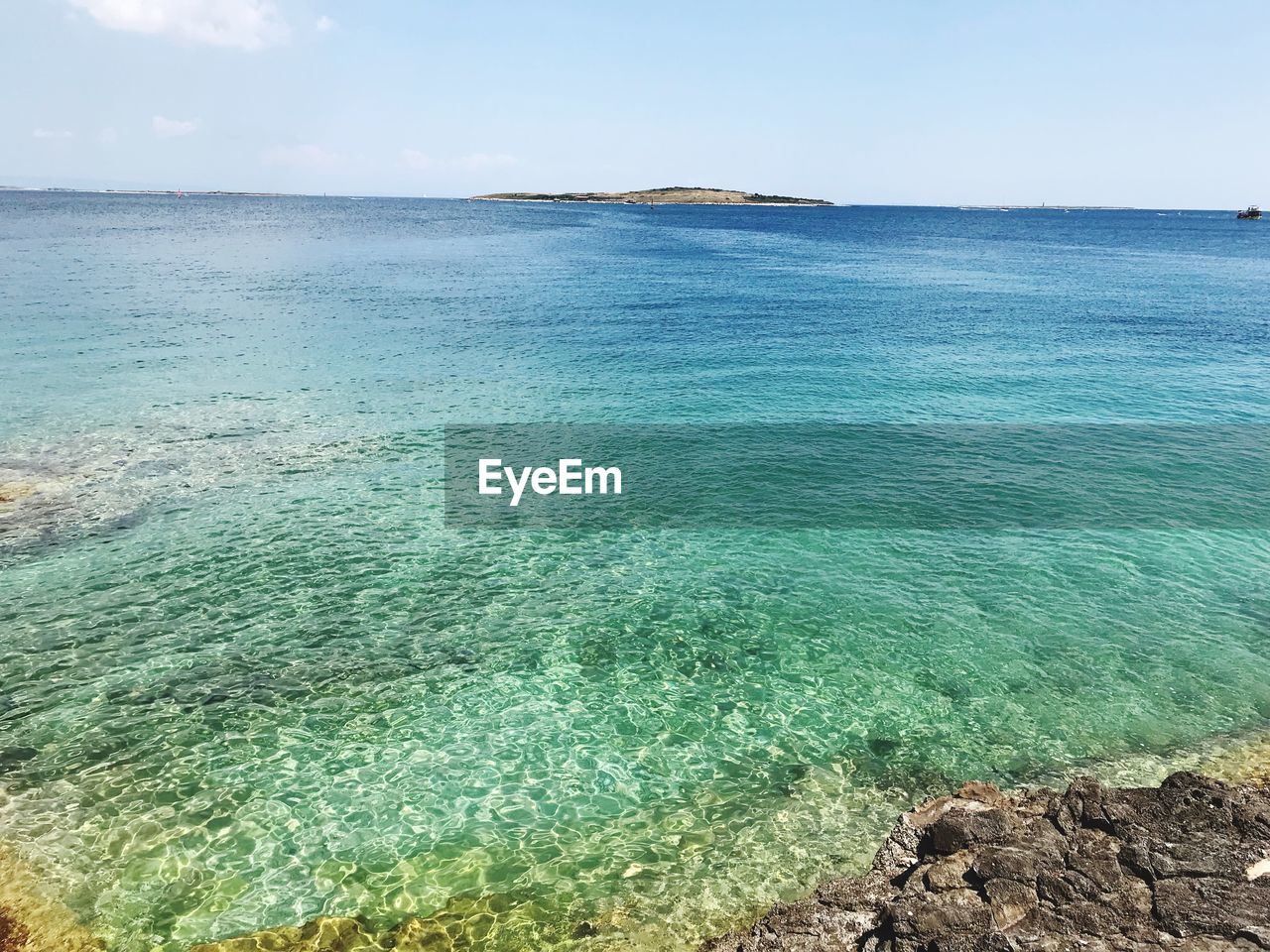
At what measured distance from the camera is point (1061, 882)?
12.1 metres

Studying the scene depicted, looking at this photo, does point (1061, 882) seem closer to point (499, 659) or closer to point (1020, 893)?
point (1020, 893)

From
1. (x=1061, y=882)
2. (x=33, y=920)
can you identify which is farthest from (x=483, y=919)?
(x=1061, y=882)

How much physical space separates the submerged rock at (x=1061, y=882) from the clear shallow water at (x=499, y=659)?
5.73 ft

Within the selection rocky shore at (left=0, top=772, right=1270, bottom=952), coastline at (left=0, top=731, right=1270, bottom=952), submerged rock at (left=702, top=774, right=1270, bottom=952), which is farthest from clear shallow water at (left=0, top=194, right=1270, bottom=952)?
submerged rock at (left=702, top=774, right=1270, bottom=952)

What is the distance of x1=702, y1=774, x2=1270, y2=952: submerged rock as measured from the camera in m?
11.1

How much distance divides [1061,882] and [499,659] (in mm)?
14839

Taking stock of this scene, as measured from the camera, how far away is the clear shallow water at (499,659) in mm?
15141

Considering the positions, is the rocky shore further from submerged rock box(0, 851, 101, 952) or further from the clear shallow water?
the clear shallow water

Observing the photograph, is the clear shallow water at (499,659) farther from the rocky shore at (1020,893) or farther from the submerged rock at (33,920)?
the rocky shore at (1020,893)

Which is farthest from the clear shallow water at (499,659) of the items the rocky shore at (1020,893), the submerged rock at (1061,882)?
the submerged rock at (1061,882)

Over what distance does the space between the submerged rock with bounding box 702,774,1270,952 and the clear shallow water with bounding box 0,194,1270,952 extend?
1.75 metres

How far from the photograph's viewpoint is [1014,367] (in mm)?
54344

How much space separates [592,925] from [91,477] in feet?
99.5

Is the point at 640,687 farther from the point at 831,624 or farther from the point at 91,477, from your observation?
the point at 91,477
